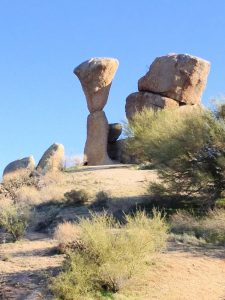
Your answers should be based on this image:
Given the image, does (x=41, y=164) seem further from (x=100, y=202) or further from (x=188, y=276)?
(x=188, y=276)

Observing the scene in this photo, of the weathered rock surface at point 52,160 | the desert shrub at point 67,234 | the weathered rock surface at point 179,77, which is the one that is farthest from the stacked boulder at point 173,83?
the desert shrub at point 67,234

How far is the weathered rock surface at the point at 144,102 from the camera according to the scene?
40.5 m

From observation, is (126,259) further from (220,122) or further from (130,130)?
(130,130)

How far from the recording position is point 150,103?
134 ft

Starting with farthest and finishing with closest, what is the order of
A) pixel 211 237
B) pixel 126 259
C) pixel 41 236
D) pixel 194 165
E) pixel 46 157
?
pixel 46 157 < pixel 194 165 < pixel 41 236 < pixel 211 237 < pixel 126 259

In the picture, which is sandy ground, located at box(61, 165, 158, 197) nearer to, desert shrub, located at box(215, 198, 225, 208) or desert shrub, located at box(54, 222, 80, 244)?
desert shrub, located at box(215, 198, 225, 208)

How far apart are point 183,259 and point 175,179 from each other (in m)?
9.90

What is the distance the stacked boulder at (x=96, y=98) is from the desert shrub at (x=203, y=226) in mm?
21954

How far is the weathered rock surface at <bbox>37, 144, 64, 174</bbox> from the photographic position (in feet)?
119

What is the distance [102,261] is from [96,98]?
32311 millimetres

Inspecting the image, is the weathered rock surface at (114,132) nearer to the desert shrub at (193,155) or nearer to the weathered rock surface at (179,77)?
the weathered rock surface at (179,77)

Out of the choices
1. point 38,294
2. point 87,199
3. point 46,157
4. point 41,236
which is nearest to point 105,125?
point 46,157

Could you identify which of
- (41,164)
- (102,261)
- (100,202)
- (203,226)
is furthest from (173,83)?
(102,261)

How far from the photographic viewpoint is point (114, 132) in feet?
142
